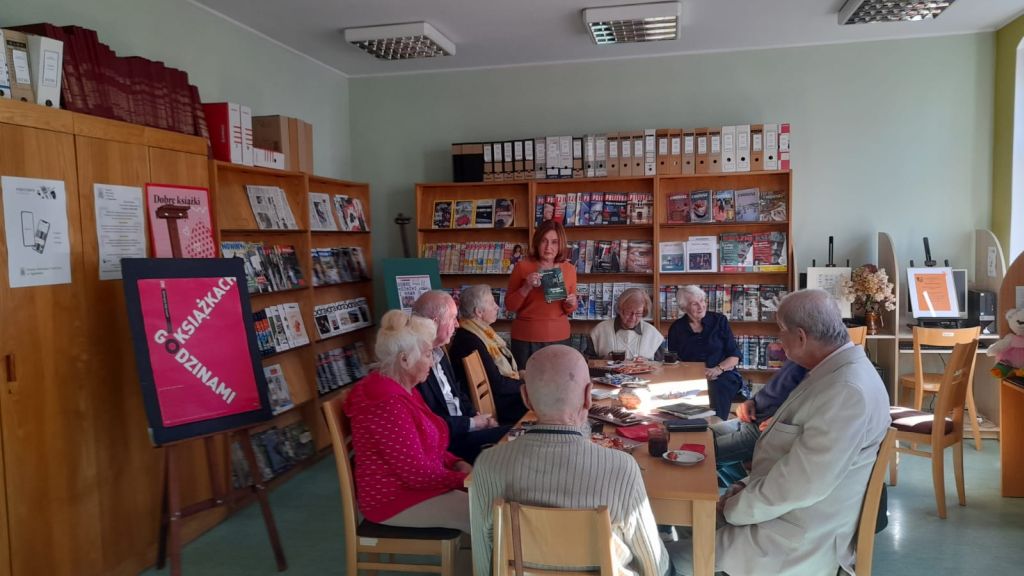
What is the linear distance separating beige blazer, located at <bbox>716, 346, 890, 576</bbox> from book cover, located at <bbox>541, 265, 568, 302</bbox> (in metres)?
2.67

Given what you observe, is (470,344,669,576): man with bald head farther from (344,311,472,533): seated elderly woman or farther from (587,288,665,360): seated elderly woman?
(587,288,665,360): seated elderly woman

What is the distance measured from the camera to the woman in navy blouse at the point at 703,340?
183 inches

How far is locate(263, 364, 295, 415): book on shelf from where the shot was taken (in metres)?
4.72

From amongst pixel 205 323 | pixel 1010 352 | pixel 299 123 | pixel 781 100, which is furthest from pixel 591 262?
pixel 205 323

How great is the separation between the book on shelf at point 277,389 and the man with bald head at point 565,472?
3033 millimetres

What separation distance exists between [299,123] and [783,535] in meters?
4.36

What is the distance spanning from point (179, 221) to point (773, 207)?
14.7 ft

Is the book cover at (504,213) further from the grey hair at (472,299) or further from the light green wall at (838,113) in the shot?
the grey hair at (472,299)

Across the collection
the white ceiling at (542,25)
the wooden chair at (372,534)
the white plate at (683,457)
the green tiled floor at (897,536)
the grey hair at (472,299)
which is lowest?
the green tiled floor at (897,536)

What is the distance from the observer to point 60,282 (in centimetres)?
308

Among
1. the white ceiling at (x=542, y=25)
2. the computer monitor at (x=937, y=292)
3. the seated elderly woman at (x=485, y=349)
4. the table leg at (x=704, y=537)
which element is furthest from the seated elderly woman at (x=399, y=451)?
the computer monitor at (x=937, y=292)

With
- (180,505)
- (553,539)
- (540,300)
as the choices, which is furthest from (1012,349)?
(180,505)

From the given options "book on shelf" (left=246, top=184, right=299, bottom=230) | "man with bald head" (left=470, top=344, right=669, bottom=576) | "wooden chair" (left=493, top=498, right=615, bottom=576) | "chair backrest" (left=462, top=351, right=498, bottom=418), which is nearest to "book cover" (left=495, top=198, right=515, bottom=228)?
"book on shelf" (left=246, top=184, right=299, bottom=230)

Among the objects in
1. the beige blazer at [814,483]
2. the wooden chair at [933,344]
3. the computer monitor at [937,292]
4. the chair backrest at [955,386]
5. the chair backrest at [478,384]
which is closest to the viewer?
the beige blazer at [814,483]
